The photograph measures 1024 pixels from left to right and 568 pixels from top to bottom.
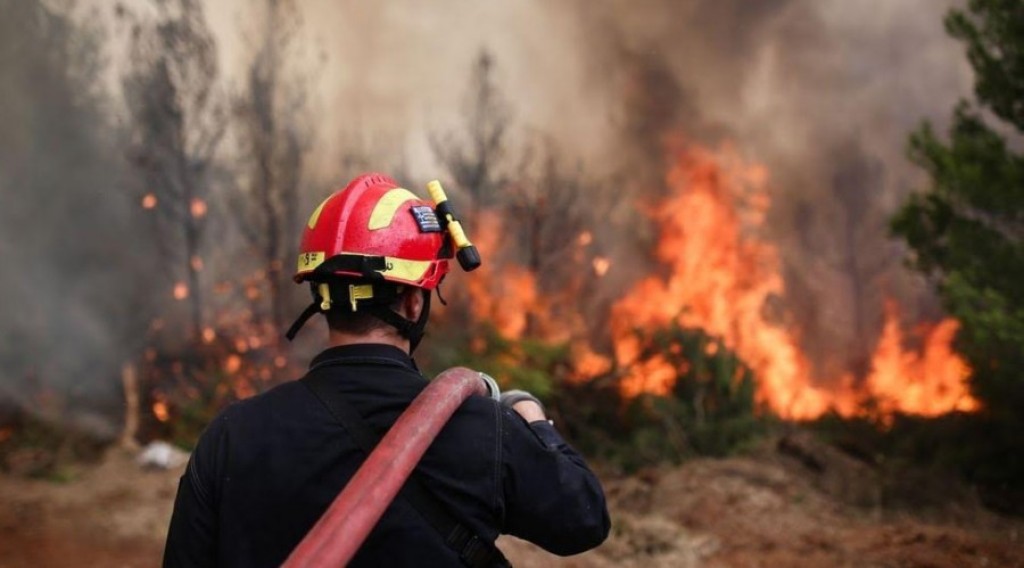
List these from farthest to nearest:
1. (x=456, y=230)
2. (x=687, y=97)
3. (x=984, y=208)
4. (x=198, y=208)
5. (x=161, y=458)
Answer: (x=687, y=97) < (x=198, y=208) < (x=161, y=458) < (x=984, y=208) < (x=456, y=230)

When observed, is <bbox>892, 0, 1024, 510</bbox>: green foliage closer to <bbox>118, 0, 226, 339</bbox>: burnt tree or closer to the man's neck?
the man's neck

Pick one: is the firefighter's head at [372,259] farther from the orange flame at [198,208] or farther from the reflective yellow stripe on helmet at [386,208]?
the orange flame at [198,208]

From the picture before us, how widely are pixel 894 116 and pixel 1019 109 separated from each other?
13881 millimetres

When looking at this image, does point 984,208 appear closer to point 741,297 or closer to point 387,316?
point 387,316

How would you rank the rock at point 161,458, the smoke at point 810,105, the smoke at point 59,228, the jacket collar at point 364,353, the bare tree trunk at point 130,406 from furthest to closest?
the smoke at point 810,105 < the smoke at point 59,228 < the bare tree trunk at point 130,406 < the rock at point 161,458 < the jacket collar at point 364,353

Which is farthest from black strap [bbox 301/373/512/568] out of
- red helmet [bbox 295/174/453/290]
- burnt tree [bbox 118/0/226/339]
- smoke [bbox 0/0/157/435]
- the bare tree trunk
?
burnt tree [bbox 118/0/226/339]

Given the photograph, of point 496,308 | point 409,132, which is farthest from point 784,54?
point 496,308

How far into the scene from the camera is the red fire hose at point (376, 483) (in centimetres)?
167

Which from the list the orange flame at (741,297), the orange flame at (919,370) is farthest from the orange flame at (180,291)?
the orange flame at (919,370)

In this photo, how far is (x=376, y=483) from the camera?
1.75 metres

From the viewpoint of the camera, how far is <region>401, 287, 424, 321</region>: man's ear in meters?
2.17

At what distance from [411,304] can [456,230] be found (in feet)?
0.83

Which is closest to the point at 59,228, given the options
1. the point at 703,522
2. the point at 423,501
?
the point at 703,522

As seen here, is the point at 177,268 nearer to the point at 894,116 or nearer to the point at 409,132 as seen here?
the point at 409,132
